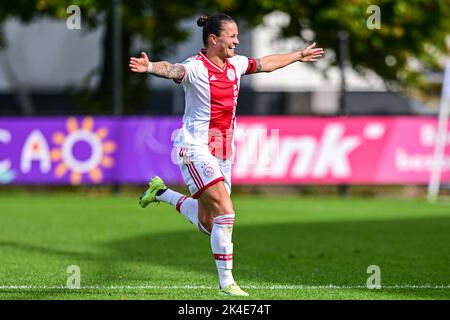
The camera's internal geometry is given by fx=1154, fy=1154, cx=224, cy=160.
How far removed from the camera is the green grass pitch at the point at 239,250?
32.2ft

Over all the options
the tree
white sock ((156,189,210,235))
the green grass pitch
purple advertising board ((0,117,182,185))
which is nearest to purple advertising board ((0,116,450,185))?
purple advertising board ((0,117,182,185))

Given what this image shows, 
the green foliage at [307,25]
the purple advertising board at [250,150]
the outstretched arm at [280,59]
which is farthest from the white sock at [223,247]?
the green foliage at [307,25]

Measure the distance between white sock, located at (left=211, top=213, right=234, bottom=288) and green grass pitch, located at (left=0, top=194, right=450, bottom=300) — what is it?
211 millimetres

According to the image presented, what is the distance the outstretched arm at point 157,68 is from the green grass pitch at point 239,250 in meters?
1.75

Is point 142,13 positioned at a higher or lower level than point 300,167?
higher

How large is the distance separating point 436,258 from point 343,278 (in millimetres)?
2448

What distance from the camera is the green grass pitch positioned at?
982 centimetres

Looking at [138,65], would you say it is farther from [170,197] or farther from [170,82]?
[170,82]

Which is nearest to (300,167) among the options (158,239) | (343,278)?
(158,239)

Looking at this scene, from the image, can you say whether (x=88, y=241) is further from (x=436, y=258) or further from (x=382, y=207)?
(x=382, y=207)

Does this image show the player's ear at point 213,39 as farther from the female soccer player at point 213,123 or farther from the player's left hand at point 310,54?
the player's left hand at point 310,54

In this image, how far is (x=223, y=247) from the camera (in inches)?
363

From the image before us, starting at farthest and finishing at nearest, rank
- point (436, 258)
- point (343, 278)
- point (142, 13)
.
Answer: point (142, 13), point (436, 258), point (343, 278)

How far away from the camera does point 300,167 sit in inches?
944
